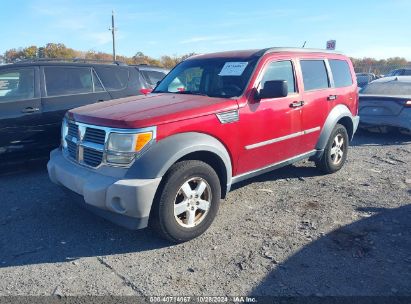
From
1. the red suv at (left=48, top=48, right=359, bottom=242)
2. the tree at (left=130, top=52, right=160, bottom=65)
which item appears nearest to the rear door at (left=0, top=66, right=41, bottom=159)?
the red suv at (left=48, top=48, right=359, bottom=242)

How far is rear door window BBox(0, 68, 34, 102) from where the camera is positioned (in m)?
5.38

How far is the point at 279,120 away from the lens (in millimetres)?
4488

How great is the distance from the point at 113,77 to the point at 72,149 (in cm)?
292

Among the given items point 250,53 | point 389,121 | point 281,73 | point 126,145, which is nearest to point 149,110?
point 126,145

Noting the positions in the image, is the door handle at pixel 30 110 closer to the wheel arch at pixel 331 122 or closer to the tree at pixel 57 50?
the wheel arch at pixel 331 122

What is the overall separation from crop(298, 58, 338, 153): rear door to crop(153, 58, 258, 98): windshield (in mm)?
1017

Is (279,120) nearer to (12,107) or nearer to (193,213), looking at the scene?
(193,213)

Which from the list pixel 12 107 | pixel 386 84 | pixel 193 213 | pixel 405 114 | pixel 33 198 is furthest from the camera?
pixel 386 84

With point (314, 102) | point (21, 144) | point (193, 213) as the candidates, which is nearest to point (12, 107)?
point (21, 144)

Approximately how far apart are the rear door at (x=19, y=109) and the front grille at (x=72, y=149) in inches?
71.7

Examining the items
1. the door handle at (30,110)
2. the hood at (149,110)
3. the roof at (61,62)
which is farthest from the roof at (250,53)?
Result: the door handle at (30,110)

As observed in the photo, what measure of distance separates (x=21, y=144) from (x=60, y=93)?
1008 mm

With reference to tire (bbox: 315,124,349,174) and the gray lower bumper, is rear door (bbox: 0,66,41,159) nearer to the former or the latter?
tire (bbox: 315,124,349,174)

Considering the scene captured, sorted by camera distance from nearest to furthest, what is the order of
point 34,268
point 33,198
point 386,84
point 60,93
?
point 34,268 < point 33,198 < point 60,93 < point 386,84
